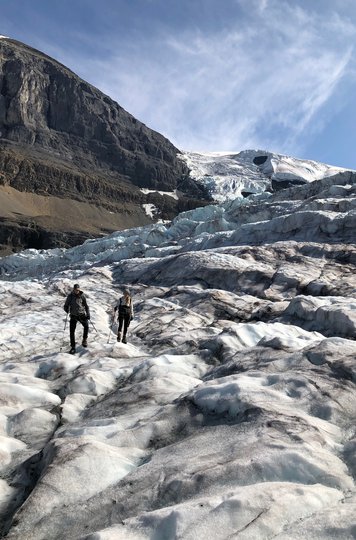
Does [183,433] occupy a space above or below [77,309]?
below

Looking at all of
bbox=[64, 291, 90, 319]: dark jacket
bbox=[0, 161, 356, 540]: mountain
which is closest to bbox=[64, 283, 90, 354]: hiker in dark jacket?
bbox=[64, 291, 90, 319]: dark jacket

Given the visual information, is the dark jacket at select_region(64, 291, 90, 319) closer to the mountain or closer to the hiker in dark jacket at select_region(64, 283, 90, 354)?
the hiker in dark jacket at select_region(64, 283, 90, 354)

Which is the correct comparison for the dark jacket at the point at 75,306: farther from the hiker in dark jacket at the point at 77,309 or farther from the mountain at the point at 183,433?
the mountain at the point at 183,433

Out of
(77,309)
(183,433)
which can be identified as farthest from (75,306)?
(183,433)

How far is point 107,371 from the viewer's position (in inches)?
420

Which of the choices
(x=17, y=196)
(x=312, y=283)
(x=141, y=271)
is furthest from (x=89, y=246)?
(x=17, y=196)

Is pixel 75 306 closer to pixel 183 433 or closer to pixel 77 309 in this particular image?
pixel 77 309

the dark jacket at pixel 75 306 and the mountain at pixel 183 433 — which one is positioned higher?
the dark jacket at pixel 75 306

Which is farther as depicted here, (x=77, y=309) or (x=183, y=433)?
(x=77, y=309)

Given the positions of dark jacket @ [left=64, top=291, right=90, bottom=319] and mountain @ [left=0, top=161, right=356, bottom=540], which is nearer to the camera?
mountain @ [left=0, top=161, right=356, bottom=540]

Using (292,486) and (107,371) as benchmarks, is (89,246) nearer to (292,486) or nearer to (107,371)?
(107,371)

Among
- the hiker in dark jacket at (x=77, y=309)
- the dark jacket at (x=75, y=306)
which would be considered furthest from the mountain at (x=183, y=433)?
the dark jacket at (x=75, y=306)

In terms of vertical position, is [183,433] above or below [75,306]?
below

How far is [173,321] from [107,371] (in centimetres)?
762
